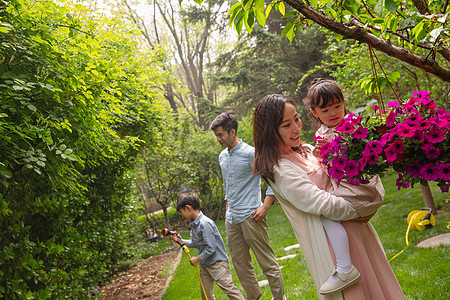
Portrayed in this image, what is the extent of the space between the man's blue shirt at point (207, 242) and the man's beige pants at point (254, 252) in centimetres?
17

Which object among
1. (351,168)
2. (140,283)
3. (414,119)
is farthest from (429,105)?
(140,283)

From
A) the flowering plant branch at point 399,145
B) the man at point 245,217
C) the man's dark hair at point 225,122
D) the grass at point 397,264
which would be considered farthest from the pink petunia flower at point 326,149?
the grass at point 397,264

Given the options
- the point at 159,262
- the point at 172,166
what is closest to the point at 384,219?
the point at 159,262

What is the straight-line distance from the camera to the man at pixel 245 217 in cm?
349

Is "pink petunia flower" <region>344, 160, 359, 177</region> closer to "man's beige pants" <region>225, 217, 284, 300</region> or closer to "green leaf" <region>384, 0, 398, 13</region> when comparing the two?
"green leaf" <region>384, 0, 398, 13</region>

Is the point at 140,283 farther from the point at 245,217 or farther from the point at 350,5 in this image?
the point at 350,5

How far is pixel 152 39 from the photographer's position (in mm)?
20188

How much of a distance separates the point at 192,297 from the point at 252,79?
9.83 metres

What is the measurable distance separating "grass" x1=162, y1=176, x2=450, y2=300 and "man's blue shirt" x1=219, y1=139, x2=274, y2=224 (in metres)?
1.41

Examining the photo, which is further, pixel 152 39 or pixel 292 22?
pixel 152 39

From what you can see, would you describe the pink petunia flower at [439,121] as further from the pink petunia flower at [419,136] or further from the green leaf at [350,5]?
the green leaf at [350,5]

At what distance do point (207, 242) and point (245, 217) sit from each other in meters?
0.50

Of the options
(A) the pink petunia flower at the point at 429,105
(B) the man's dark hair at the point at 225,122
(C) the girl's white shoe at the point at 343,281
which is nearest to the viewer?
(A) the pink petunia flower at the point at 429,105

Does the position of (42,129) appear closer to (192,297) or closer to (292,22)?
(292,22)
